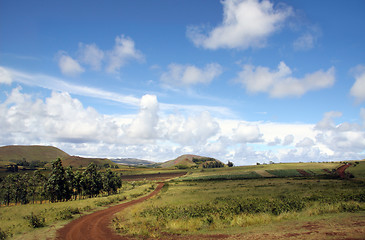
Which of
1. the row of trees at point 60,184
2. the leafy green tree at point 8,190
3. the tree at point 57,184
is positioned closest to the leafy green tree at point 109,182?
the row of trees at point 60,184

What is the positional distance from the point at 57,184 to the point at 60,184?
127cm

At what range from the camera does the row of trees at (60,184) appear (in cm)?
7094

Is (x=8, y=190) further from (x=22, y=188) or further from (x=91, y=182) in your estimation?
(x=91, y=182)

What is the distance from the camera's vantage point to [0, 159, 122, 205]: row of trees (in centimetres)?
7094

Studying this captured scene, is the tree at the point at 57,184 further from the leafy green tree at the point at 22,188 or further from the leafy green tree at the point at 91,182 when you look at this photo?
the leafy green tree at the point at 22,188

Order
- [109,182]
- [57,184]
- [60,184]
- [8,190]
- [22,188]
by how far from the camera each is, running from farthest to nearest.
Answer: [8,190] < [22,188] < [109,182] < [60,184] < [57,184]

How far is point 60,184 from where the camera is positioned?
71.2m

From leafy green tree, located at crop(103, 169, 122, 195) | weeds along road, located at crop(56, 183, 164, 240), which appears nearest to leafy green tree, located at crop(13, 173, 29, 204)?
leafy green tree, located at crop(103, 169, 122, 195)

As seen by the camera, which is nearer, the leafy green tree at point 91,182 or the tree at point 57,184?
the tree at point 57,184

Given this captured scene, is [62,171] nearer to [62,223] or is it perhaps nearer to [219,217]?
[62,223]

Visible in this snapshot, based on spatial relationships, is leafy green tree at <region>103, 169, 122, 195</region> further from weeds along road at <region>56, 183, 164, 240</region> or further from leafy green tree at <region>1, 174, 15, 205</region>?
weeds along road at <region>56, 183, 164, 240</region>

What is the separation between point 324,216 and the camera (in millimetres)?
21969

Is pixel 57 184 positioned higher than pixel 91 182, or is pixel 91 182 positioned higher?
pixel 57 184

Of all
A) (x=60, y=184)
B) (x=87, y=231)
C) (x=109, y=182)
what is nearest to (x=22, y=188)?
(x=109, y=182)
